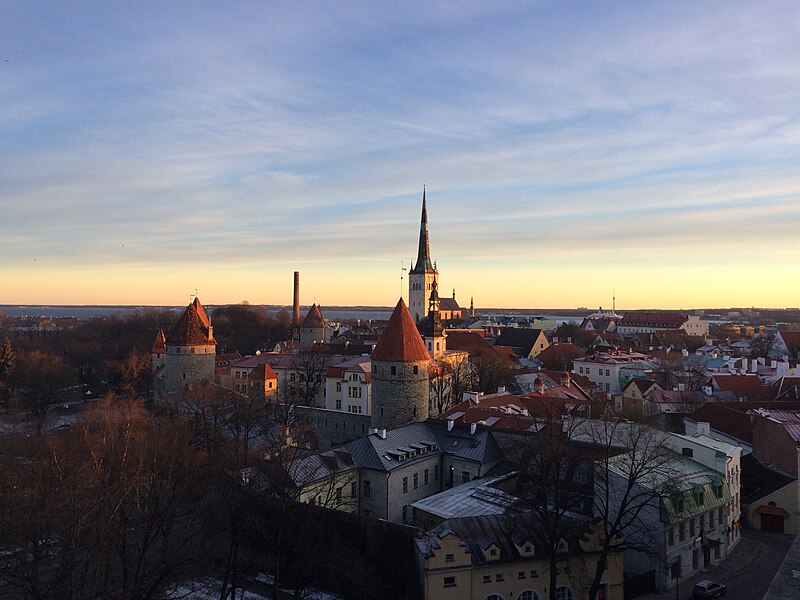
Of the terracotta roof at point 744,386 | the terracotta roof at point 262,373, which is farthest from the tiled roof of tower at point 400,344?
the terracotta roof at point 744,386

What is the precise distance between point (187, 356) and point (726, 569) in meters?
41.3

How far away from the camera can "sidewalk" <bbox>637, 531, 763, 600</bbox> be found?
20.8 m

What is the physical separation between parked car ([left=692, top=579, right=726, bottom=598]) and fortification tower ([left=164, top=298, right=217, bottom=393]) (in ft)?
133

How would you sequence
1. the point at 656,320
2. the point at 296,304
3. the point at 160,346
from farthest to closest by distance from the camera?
the point at 656,320 → the point at 296,304 → the point at 160,346

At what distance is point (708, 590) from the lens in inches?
781

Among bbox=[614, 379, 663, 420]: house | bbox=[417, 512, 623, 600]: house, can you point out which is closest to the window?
bbox=[417, 512, 623, 600]: house

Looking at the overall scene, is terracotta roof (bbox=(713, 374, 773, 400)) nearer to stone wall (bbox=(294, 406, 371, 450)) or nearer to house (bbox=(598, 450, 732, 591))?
house (bbox=(598, 450, 732, 591))

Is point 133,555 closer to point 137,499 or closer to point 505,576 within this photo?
point 137,499

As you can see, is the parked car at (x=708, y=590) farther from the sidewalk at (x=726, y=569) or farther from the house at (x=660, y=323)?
the house at (x=660, y=323)

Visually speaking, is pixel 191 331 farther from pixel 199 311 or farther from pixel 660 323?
pixel 660 323

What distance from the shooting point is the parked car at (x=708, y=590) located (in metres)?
19.8

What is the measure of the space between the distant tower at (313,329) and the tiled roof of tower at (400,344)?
43007mm

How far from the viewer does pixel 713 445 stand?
83.9ft

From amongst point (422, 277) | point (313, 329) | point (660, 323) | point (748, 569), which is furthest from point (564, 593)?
point (660, 323)
